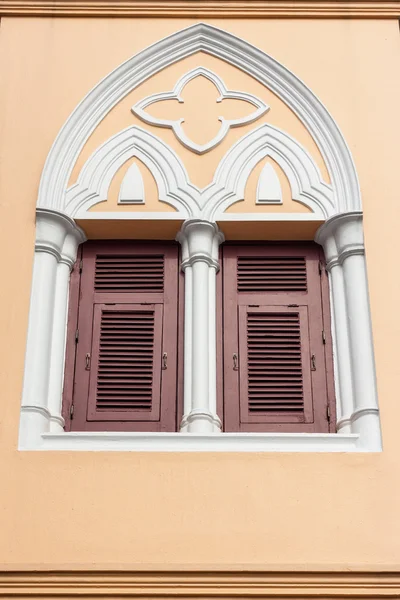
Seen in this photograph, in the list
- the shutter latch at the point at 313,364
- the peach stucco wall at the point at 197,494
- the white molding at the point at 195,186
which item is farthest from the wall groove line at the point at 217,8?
the shutter latch at the point at 313,364

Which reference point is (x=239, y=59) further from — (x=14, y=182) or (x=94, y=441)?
(x=94, y=441)

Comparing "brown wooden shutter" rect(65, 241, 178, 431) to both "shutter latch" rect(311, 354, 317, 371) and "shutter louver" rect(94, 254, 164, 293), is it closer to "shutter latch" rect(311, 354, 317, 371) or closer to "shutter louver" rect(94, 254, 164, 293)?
"shutter louver" rect(94, 254, 164, 293)

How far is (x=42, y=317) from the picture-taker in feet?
19.9

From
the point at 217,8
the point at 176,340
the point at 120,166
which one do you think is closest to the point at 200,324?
the point at 176,340

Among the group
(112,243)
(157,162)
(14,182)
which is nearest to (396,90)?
(157,162)

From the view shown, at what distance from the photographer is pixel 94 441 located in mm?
5711

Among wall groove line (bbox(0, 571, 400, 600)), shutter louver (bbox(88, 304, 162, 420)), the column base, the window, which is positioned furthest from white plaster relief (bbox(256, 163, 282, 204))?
wall groove line (bbox(0, 571, 400, 600))

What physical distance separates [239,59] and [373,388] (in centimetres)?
249

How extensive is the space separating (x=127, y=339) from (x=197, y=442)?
0.89 m

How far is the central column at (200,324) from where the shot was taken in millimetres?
5867

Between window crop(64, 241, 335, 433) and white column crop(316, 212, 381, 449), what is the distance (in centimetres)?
12

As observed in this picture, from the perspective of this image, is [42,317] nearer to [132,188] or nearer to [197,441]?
[132,188]

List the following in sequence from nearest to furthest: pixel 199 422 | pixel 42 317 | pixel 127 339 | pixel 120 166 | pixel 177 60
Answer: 1. pixel 199 422
2. pixel 42 317
3. pixel 127 339
4. pixel 120 166
5. pixel 177 60

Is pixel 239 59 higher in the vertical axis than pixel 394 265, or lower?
higher
